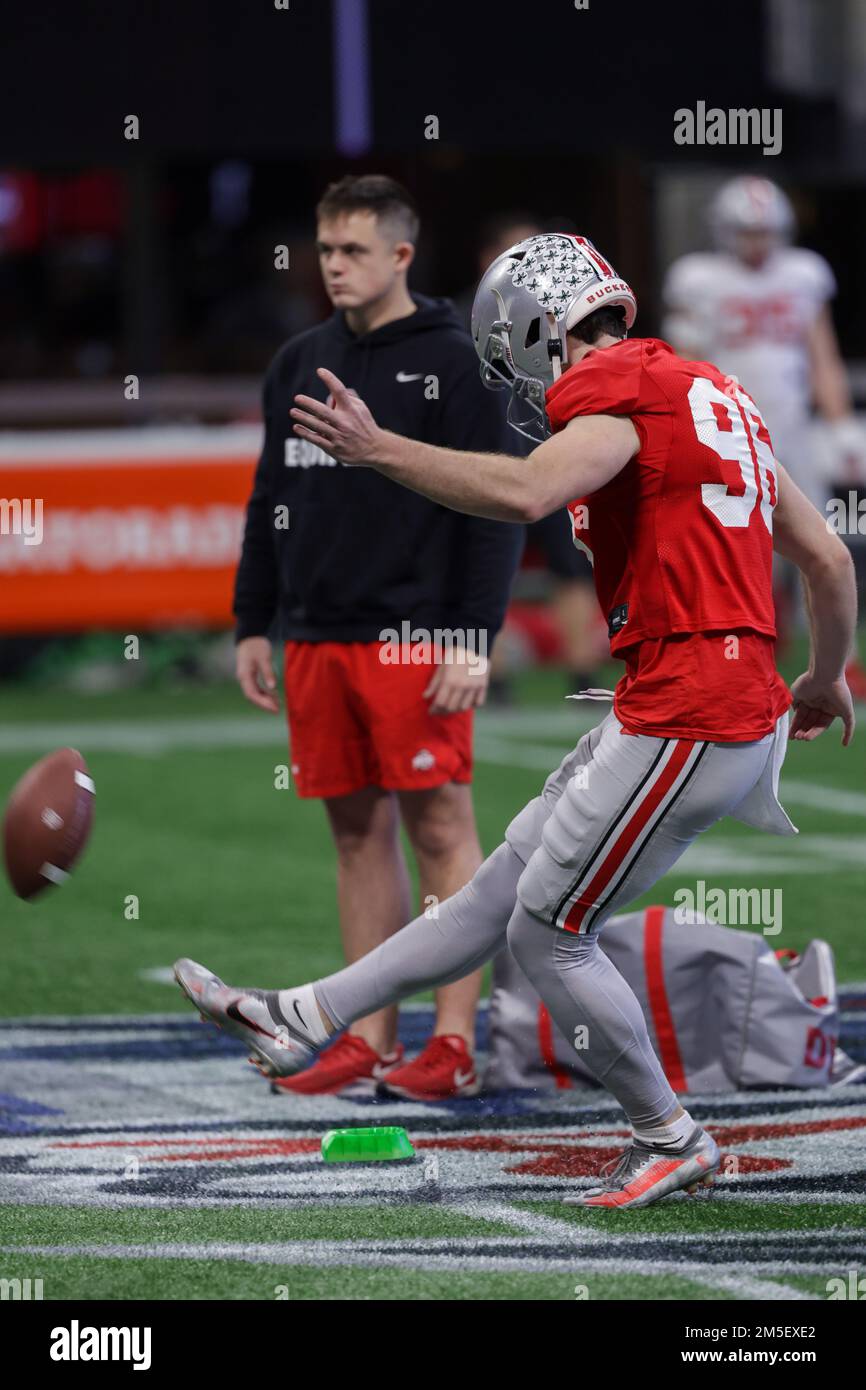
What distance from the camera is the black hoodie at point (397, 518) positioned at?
608 cm

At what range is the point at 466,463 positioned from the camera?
4.51m

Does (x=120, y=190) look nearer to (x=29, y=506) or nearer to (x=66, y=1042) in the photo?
(x=29, y=506)

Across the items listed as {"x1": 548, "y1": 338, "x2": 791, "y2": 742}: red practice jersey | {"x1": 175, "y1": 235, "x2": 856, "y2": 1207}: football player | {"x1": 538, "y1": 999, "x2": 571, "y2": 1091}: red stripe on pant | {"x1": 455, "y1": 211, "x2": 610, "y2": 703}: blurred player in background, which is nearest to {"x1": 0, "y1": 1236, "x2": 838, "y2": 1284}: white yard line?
{"x1": 175, "y1": 235, "x2": 856, "y2": 1207}: football player

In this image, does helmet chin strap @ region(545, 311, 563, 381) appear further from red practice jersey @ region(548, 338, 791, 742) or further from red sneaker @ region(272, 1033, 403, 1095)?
red sneaker @ region(272, 1033, 403, 1095)

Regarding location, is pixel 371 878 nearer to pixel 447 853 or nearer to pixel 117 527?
pixel 447 853

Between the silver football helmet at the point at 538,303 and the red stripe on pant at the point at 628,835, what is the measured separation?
74 centimetres

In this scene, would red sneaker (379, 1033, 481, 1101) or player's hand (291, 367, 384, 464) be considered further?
red sneaker (379, 1033, 481, 1101)

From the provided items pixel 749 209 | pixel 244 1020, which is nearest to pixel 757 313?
pixel 749 209

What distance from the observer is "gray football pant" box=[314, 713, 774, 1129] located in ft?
15.7

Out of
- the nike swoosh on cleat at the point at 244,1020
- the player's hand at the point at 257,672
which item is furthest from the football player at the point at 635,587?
the player's hand at the point at 257,672

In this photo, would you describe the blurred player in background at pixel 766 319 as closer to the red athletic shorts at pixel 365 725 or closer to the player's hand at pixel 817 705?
the red athletic shorts at pixel 365 725

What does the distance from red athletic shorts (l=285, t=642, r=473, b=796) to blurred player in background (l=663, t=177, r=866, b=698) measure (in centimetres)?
781

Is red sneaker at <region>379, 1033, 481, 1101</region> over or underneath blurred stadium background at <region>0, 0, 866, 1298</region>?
underneath
